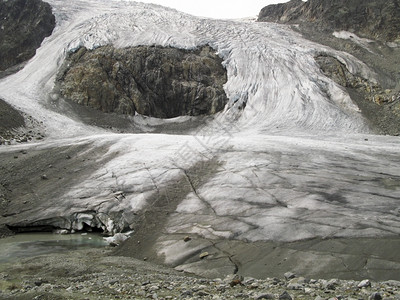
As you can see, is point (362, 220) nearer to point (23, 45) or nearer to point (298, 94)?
point (298, 94)

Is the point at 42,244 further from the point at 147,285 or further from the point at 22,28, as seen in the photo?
the point at 22,28

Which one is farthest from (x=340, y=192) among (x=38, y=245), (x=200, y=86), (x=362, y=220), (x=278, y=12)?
(x=278, y=12)

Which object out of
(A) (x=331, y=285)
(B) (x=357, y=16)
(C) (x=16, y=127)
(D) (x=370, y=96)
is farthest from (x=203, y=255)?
(B) (x=357, y=16)

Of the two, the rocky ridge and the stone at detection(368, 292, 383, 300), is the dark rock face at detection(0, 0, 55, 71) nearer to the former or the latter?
the rocky ridge

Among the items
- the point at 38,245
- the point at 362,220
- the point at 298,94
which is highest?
the point at 298,94

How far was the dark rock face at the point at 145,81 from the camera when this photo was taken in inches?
1159

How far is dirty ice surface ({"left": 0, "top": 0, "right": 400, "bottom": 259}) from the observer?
1035 cm

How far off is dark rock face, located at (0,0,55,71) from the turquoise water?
29.7 m

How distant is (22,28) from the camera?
3916 cm

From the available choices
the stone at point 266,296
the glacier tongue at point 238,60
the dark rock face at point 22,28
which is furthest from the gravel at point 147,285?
the dark rock face at point 22,28

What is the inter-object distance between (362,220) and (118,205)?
300 inches

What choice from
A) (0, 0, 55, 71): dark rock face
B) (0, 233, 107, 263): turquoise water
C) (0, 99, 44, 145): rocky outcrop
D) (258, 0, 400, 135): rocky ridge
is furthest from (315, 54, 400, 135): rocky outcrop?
(0, 0, 55, 71): dark rock face

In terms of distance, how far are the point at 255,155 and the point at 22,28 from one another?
3498cm

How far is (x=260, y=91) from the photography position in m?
29.1
